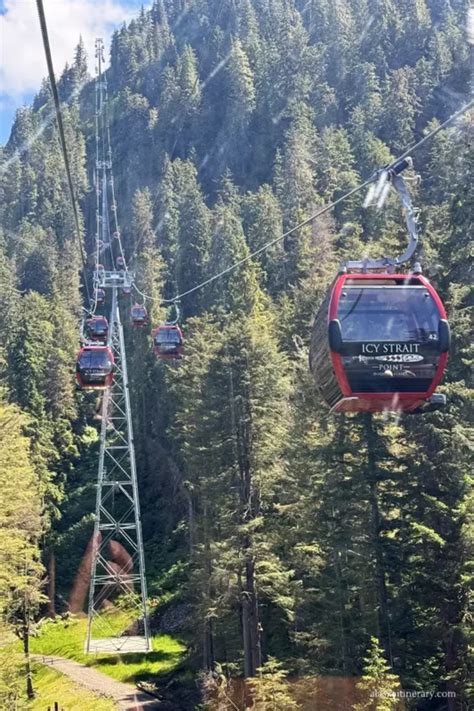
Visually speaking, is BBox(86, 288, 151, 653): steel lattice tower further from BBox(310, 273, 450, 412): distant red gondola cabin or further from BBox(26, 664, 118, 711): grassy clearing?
BBox(310, 273, 450, 412): distant red gondola cabin

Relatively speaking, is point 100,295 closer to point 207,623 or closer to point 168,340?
point 168,340

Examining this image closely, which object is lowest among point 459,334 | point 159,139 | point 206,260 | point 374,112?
point 459,334

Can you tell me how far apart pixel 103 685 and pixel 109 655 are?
14.0 ft

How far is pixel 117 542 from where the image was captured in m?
46.9

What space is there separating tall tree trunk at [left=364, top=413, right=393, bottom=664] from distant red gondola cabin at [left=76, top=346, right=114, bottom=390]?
948 cm

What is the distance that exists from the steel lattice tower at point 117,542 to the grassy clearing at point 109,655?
1041mm

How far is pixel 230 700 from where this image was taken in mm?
22281

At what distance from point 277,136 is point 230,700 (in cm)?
7402

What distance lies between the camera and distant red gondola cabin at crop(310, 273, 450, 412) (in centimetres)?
1065

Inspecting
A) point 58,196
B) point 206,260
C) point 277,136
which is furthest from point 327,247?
point 58,196

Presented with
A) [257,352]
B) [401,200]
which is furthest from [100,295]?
[401,200]

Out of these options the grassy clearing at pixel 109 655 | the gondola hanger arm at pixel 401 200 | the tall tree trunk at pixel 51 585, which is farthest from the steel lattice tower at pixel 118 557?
the gondola hanger arm at pixel 401 200

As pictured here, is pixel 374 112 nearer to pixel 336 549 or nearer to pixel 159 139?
pixel 159 139

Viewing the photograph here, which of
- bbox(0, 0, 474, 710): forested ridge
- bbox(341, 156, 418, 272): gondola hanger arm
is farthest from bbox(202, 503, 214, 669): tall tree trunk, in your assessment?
bbox(341, 156, 418, 272): gondola hanger arm
